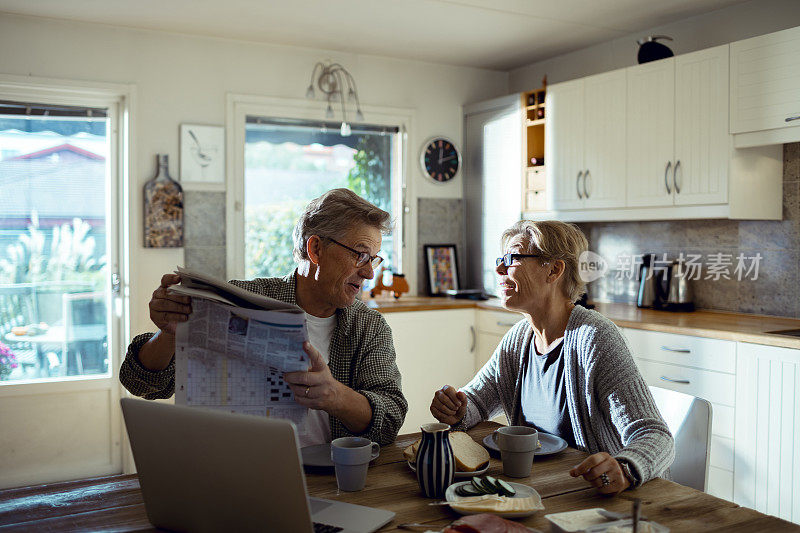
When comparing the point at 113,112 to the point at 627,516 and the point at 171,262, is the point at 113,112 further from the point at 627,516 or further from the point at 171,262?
the point at 627,516

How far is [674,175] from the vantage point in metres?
3.62

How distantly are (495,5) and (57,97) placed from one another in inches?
94.5

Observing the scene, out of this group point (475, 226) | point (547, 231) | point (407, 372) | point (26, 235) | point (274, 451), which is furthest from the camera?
point (475, 226)

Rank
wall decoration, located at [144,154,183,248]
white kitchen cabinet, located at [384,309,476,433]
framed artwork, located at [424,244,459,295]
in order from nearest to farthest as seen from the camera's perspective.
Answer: wall decoration, located at [144,154,183,248]
white kitchen cabinet, located at [384,309,476,433]
framed artwork, located at [424,244,459,295]

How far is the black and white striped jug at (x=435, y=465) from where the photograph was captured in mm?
1350

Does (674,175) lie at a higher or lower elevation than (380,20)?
lower

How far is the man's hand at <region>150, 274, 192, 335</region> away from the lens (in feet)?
5.08

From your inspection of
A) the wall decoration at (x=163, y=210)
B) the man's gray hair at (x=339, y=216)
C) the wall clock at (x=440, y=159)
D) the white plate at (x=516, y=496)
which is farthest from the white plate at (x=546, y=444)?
the wall clock at (x=440, y=159)

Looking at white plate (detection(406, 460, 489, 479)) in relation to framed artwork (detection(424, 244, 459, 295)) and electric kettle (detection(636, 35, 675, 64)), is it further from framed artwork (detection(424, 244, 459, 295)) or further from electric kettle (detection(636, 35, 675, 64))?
framed artwork (detection(424, 244, 459, 295))

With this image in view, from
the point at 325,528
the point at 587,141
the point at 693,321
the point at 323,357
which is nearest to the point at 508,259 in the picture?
the point at 323,357

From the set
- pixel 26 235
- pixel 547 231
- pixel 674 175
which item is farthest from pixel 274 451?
pixel 26 235

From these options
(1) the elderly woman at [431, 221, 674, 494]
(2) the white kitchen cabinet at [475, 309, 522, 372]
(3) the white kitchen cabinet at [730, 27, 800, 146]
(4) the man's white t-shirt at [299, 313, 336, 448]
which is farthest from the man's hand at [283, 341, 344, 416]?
(2) the white kitchen cabinet at [475, 309, 522, 372]

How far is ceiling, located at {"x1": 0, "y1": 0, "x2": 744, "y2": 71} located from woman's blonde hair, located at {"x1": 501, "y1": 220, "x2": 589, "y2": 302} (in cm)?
192

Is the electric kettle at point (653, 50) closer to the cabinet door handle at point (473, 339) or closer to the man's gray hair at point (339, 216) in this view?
the cabinet door handle at point (473, 339)
